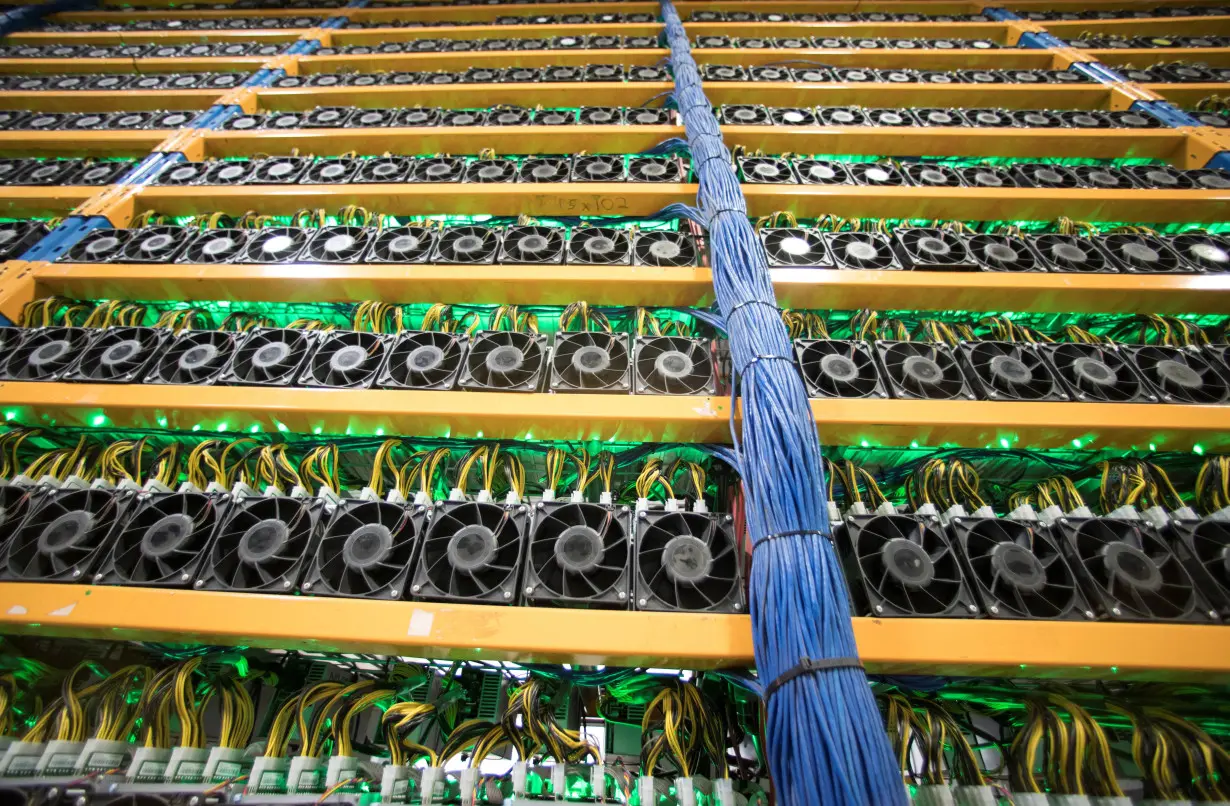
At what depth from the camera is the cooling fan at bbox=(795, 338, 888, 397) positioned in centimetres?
197

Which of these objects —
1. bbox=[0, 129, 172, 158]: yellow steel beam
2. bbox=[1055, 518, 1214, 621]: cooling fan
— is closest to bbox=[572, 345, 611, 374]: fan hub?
bbox=[1055, 518, 1214, 621]: cooling fan

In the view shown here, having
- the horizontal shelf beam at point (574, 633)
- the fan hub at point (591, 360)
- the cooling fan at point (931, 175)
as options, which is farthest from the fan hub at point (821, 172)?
the horizontal shelf beam at point (574, 633)

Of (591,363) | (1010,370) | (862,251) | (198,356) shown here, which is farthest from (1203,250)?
(198,356)

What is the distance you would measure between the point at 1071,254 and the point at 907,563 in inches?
74.9

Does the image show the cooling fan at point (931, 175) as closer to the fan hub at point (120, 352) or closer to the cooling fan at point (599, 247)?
the cooling fan at point (599, 247)

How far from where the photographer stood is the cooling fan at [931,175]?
287cm

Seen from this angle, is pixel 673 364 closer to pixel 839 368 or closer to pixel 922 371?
pixel 839 368

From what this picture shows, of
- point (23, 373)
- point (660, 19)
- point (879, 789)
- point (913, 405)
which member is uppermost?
point (660, 19)

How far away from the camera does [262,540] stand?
5.37ft

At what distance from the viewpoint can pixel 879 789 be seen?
1087 millimetres

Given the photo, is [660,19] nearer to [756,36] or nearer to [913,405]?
[756,36]

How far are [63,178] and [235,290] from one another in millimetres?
1877

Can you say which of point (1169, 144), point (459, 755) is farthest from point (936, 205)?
point (459, 755)

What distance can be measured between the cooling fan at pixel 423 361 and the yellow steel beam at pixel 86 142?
2.79 metres
